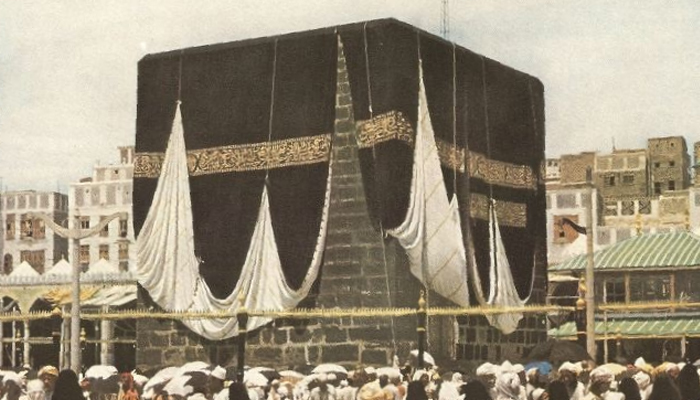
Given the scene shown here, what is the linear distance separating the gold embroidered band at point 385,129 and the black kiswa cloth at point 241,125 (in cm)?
86

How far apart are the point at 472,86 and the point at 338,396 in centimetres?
1104

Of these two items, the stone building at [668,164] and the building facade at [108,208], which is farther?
the stone building at [668,164]

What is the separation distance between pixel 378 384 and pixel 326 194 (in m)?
12.8

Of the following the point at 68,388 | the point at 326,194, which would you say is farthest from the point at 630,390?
the point at 326,194

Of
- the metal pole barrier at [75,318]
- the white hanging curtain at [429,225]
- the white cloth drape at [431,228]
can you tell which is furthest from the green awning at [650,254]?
the metal pole barrier at [75,318]

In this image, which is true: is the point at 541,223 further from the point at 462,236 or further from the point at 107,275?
the point at 107,275

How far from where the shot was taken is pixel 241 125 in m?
29.7

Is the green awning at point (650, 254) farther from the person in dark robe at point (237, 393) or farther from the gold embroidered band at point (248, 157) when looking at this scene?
the person in dark robe at point (237, 393)

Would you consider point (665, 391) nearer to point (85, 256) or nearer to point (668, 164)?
point (85, 256)

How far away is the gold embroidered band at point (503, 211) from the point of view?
30.5 metres

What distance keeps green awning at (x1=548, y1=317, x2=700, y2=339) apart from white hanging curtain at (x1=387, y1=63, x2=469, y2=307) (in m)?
16.1

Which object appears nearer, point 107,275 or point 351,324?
point 351,324

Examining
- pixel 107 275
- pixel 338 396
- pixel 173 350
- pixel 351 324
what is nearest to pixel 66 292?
pixel 107 275

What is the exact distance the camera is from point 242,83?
29688mm
